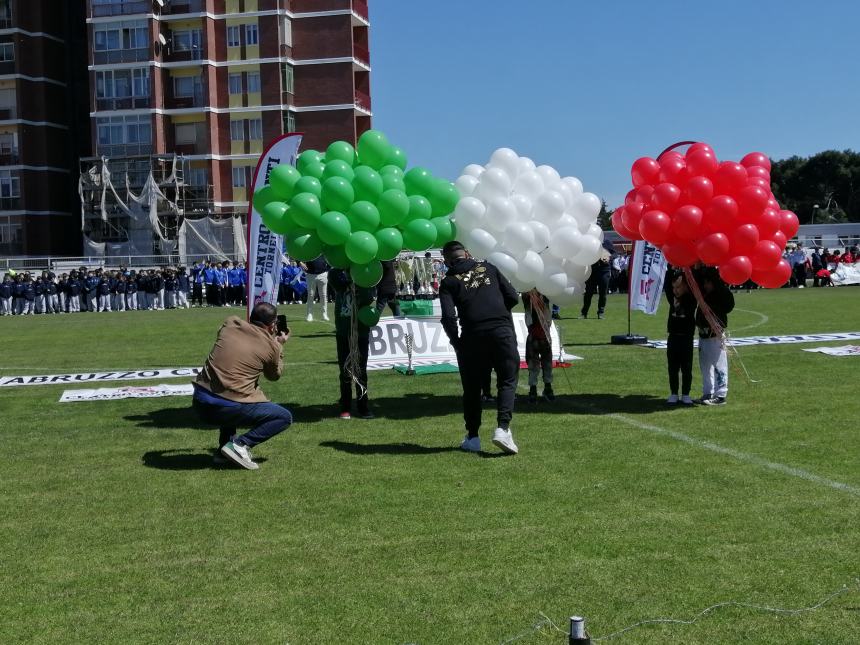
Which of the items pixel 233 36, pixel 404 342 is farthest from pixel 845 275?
pixel 233 36

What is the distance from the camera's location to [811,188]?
92.7 m

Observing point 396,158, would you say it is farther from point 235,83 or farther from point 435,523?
point 235,83

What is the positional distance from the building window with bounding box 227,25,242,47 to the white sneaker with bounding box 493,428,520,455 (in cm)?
5943

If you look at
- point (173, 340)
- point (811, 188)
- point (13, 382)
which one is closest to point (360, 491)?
point (13, 382)

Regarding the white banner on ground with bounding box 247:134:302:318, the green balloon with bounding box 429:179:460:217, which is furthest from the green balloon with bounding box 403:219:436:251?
the white banner on ground with bounding box 247:134:302:318

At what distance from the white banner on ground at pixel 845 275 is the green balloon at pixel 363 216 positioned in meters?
38.0

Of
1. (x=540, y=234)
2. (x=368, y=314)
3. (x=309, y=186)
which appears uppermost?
(x=309, y=186)

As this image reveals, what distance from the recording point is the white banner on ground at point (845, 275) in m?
43.1

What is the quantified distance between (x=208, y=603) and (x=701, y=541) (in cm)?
309

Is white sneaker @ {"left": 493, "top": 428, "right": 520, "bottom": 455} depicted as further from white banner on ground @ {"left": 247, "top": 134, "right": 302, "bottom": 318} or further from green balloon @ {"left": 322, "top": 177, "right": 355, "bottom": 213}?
white banner on ground @ {"left": 247, "top": 134, "right": 302, "bottom": 318}

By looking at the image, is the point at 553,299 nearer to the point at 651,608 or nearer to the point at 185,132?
the point at 651,608

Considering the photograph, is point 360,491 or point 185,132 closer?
point 360,491

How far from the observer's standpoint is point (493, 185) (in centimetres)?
1038

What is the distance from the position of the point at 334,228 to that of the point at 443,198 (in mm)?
1334
